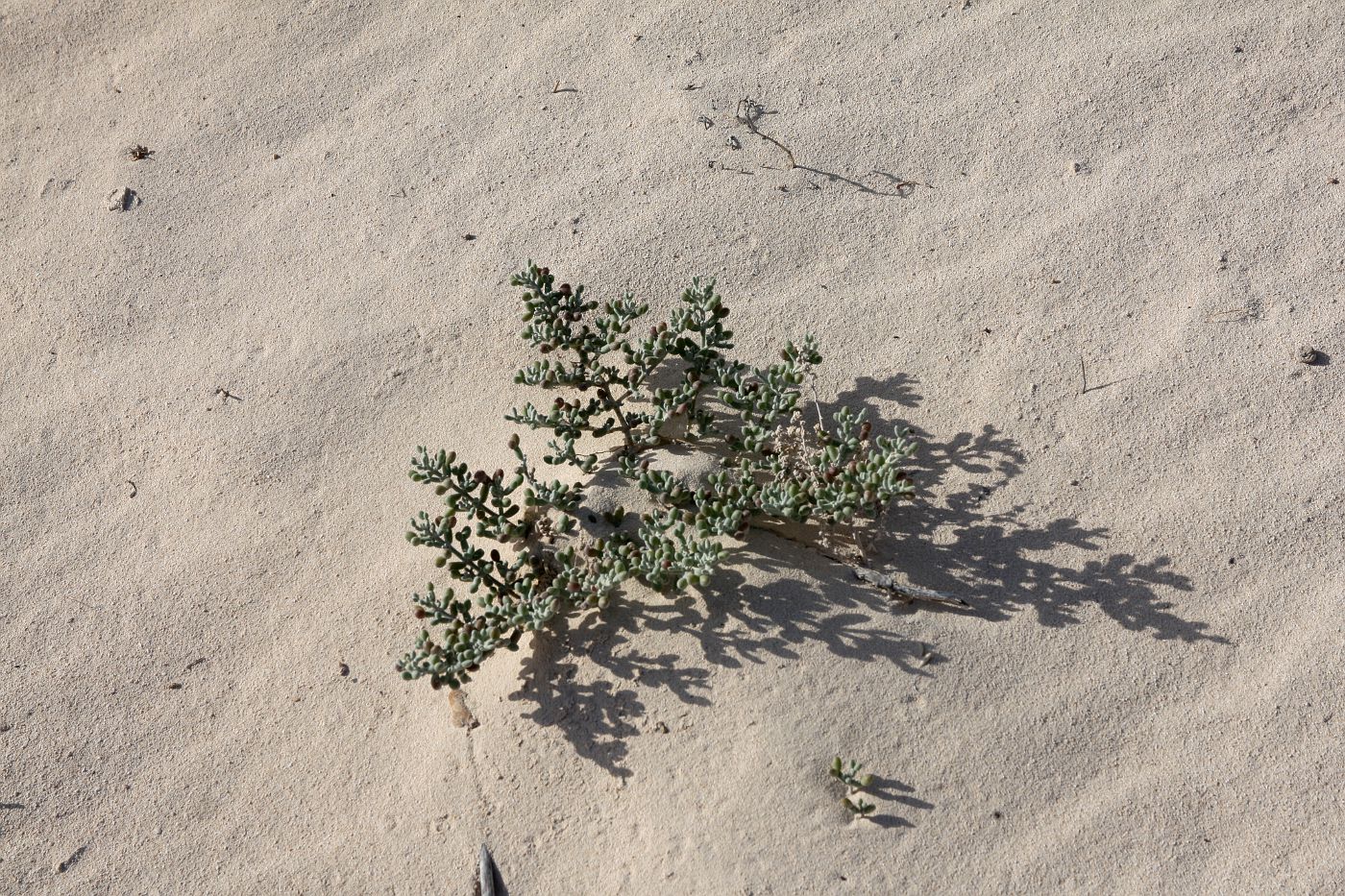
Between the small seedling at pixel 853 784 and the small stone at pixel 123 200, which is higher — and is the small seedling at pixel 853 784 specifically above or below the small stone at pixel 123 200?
below

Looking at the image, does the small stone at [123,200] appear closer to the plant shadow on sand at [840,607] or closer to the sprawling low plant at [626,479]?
the sprawling low plant at [626,479]

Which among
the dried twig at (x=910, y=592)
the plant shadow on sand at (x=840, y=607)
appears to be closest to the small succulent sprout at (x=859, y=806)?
the plant shadow on sand at (x=840, y=607)

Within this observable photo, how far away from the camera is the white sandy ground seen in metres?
3.07

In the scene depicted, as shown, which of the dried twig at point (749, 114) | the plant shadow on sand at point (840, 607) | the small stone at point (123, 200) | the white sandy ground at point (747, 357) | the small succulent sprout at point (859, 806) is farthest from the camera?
the small stone at point (123, 200)

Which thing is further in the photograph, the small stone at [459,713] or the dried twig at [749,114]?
the dried twig at [749,114]

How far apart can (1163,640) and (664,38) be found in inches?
116

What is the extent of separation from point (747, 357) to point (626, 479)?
25.7 inches

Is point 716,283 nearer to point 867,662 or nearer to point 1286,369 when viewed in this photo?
point 867,662

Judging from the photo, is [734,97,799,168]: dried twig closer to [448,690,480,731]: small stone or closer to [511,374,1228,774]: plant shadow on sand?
[511,374,1228,774]: plant shadow on sand

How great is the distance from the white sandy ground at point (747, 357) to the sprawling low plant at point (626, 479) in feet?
0.61

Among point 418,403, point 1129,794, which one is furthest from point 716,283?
point 1129,794

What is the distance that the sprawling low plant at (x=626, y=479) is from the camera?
10.4ft

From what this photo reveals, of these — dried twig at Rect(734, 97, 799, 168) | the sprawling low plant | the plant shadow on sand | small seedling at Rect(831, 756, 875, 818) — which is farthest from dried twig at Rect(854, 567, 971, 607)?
dried twig at Rect(734, 97, 799, 168)

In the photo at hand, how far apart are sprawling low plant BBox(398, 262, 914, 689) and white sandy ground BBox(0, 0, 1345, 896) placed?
0.19 meters
